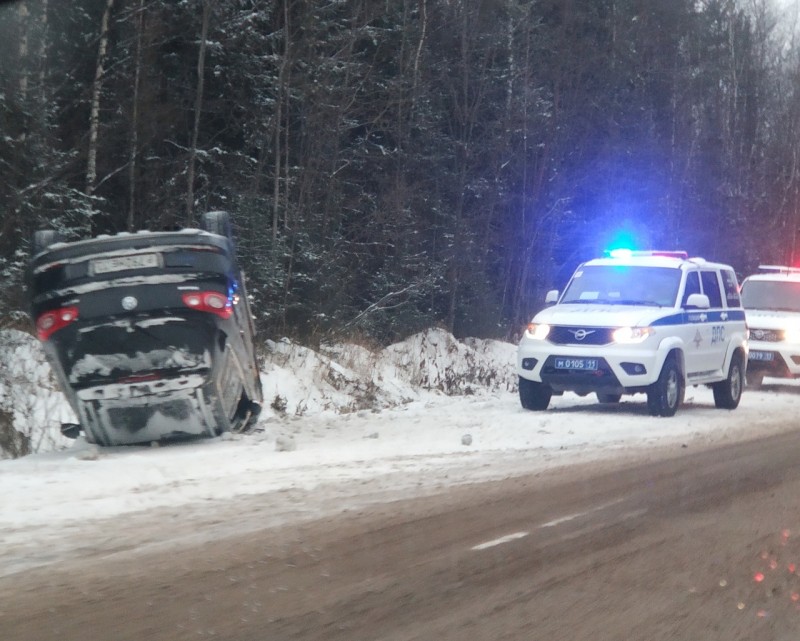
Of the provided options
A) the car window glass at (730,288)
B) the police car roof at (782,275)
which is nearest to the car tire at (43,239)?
the car window glass at (730,288)

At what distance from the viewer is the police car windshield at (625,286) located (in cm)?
1499

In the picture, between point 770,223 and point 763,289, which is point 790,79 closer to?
point 770,223

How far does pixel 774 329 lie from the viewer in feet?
63.5

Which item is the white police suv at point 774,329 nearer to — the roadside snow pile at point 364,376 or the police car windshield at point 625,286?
the roadside snow pile at point 364,376

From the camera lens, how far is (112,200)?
22156 millimetres

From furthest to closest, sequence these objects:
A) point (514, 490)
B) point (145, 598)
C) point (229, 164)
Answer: point (229, 164), point (514, 490), point (145, 598)

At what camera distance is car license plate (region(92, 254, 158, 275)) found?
964 centimetres

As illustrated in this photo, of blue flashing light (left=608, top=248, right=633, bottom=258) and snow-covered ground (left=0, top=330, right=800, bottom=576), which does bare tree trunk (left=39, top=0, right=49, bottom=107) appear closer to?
snow-covered ground (left=0, top=330, right=800, bottom=576)

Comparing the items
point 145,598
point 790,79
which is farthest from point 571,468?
point 790,79

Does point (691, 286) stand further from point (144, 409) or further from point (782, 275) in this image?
point (144, 409)

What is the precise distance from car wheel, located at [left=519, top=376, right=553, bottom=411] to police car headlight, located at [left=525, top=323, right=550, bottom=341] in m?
0.58

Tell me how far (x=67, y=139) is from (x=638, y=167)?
2459 centimetres

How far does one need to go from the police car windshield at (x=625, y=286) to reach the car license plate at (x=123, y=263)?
7265 millimetres

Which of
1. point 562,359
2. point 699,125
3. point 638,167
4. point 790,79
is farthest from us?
point 790,79
